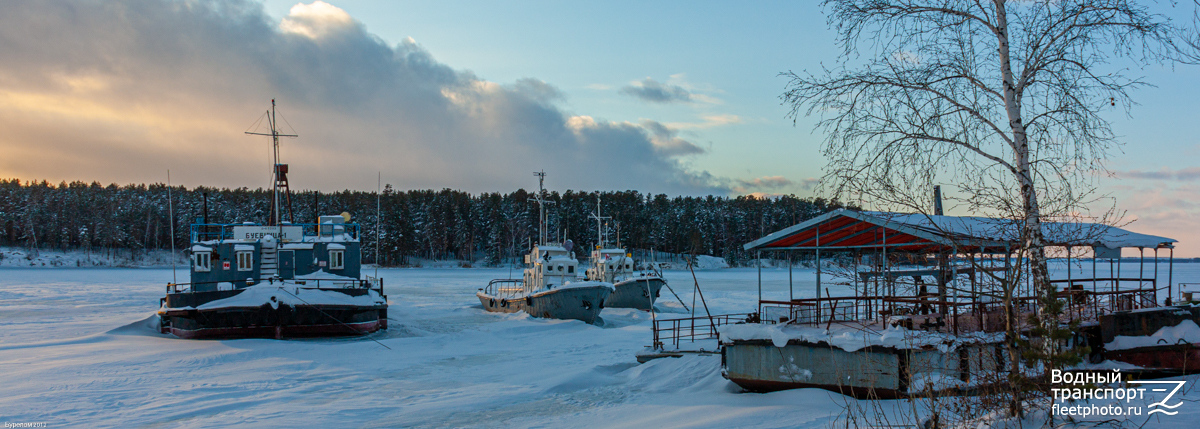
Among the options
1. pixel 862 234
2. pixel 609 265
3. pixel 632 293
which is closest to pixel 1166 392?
pixel 862 234

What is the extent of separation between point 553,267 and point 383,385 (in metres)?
21.5

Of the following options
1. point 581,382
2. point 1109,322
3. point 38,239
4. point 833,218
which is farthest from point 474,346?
point 38,239

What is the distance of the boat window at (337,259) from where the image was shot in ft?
94.2

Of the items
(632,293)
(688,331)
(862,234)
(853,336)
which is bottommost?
(688,331)

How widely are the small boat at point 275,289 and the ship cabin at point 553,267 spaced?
33.0ft

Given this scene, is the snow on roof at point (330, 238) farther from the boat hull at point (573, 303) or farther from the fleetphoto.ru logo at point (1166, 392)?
the fleetphoto.ru logo at point (1166, 392)

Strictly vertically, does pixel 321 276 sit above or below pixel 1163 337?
above

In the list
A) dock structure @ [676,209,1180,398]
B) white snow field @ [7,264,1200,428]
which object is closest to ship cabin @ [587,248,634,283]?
white snow field @ [7,264,1200,428]

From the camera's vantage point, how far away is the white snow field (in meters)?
11.5

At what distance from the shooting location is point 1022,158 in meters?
7.87

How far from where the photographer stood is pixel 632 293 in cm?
3991

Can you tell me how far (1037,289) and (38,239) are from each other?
147 metres

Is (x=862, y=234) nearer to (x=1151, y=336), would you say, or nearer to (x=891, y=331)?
(x=891, y=331)

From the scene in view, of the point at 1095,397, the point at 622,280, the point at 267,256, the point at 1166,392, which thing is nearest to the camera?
the point at 1095,397
